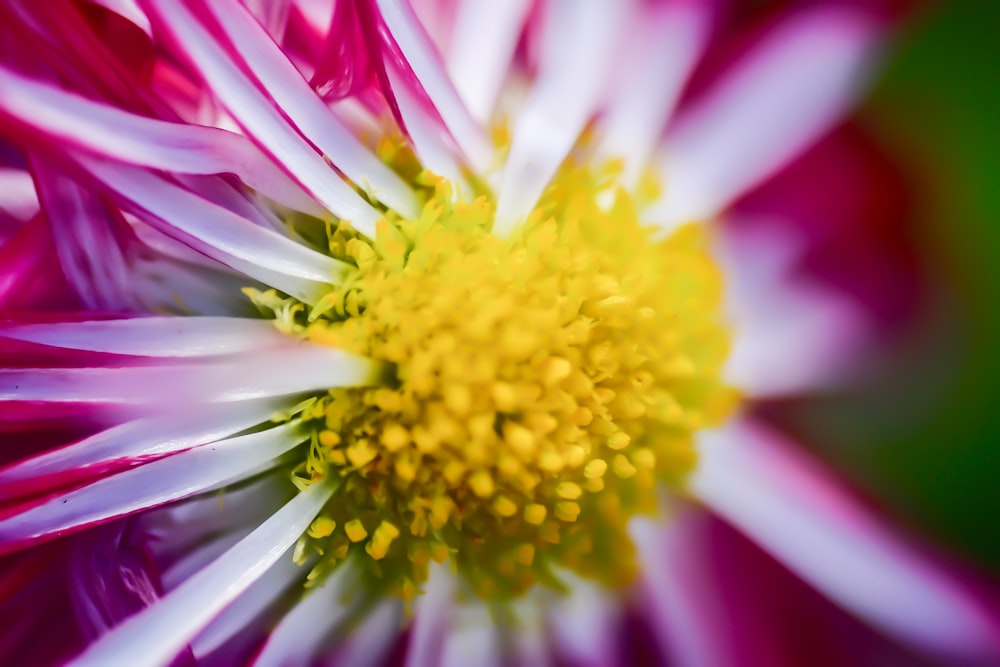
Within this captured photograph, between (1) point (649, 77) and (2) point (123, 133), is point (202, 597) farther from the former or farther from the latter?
(1) point (649, 77)

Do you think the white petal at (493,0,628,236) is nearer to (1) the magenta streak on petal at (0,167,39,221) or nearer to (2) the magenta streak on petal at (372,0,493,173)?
(2) the magenta streak on petal at (372,0,493,173)

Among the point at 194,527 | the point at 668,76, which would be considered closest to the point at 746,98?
the point at 668,76

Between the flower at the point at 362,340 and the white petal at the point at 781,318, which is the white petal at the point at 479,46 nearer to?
the flower at the point at 362,340

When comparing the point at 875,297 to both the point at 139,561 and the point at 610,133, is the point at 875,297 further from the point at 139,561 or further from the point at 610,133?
the point at 139,561

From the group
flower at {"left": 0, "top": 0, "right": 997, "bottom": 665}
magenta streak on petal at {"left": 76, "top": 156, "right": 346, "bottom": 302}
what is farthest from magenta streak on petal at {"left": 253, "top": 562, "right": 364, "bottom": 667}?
magenta streak on petal at {"left": 76, "top": 156, "right": 346, "bottom": 302}

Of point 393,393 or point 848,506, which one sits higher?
point 393,393

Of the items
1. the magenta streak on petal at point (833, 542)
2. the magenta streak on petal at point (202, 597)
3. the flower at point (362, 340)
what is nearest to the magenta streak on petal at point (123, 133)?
the flower at point (362, 340)

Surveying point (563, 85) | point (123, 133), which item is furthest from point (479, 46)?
point (123, 133)
